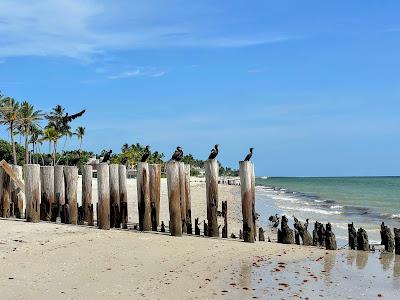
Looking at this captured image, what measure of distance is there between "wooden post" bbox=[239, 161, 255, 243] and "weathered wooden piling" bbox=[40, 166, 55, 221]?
637 centimetres

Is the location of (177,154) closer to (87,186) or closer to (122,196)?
(122,196)

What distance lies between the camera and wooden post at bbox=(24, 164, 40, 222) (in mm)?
16266

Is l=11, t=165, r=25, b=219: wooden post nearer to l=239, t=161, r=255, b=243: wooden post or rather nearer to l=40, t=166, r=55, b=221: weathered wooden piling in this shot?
l=40, t=166, r=55, b=221: weathered wooden piling

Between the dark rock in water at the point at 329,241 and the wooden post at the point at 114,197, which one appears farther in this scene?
the wooden post at the point at 114,197

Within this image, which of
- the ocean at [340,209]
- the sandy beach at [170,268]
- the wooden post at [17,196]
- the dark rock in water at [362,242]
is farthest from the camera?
the ocean at [340,209]

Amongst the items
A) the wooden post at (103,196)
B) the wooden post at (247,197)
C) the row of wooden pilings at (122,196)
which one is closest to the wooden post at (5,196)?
the row of wooden pilings at (122,196)

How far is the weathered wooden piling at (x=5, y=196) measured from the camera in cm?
1759

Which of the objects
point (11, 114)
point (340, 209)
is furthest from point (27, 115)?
point (340, 209)

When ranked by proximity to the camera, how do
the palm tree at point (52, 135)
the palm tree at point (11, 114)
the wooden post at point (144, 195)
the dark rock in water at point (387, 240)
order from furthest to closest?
the palm tree at point (52, 135) < the palm tree at point (11, 114) < the wooden post at point (144, 195) < the dark rock in water at point (387, 240)

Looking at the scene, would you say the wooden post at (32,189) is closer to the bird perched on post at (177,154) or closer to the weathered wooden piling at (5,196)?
the weathered wooden piling at (5,196)

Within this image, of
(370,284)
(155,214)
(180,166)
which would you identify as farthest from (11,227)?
(370,284)

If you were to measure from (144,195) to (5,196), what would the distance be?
18.0 feet

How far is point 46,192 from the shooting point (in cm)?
1695

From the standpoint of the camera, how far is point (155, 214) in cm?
1588
